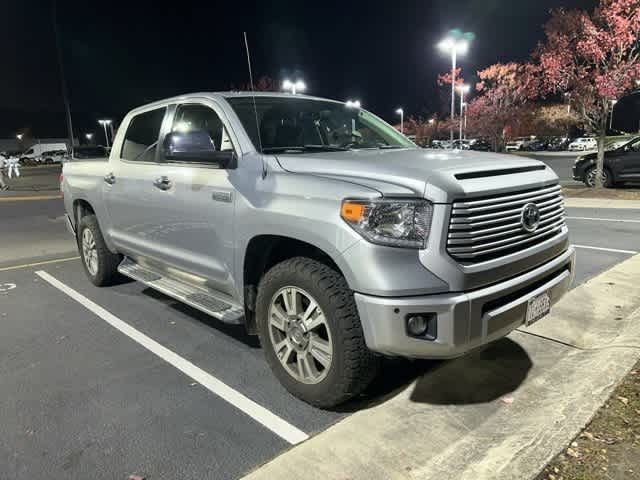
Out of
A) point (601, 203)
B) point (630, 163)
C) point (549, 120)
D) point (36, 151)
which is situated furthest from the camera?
point (36, 151)

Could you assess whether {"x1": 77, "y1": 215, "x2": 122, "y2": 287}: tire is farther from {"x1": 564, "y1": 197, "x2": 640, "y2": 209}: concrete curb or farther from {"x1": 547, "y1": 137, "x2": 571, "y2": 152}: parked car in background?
{"x1": 547, "y1": 137, "x2": 571, "y2": 152}: parked car in background

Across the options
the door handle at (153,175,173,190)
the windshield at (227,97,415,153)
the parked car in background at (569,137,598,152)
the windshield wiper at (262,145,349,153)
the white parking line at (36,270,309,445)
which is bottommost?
the white parking line at (36,270,309,445)

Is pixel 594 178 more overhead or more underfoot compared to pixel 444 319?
more underfoot

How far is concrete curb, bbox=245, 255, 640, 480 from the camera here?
7.86 ft

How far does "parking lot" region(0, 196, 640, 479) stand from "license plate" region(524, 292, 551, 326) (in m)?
0.76

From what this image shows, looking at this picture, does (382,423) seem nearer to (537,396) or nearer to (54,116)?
(537,396)

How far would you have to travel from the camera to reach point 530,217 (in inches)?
113

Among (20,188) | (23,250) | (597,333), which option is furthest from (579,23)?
(20,188)

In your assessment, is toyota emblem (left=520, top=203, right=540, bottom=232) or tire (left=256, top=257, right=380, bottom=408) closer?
tire (left=256, top=257, right=380, bottom=408)

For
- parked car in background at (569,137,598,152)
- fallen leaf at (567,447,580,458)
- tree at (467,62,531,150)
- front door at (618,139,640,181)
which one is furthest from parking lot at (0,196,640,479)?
parked car in background at (569,137,598,152)

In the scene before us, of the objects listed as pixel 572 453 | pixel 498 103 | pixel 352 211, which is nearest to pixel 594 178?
pixel 498 103

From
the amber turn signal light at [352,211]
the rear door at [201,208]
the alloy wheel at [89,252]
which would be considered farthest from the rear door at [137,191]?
the amber turn signal light at [352,211]

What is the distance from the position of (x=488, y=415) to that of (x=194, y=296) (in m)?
2.24

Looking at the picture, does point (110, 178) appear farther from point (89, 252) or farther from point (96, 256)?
point (89, 252)
